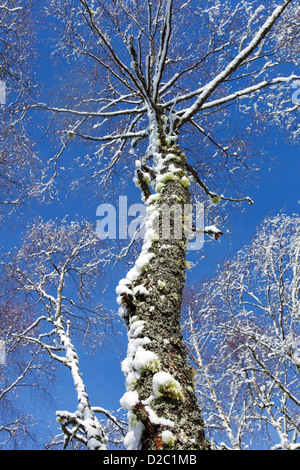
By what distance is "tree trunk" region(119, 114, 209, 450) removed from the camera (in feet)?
4.16

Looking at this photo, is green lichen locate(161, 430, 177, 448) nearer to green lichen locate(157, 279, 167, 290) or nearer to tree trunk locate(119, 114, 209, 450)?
tree trunk locate(119, 114, 209, 450)

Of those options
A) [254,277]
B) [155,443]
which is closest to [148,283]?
[155,443]

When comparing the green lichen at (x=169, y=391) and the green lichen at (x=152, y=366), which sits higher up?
the green lichen at (x=152, y=366)

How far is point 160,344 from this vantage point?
1.59 m

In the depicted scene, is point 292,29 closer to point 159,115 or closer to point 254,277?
point 159,115

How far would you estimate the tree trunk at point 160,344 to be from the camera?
1.27 m

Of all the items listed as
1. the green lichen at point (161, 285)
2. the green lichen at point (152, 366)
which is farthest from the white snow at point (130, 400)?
the green lichen at point (161, 285)

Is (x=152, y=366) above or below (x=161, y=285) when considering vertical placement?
below

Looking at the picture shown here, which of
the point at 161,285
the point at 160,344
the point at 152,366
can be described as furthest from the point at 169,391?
the point at 161,285

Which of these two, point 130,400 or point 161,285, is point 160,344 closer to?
point 130,400

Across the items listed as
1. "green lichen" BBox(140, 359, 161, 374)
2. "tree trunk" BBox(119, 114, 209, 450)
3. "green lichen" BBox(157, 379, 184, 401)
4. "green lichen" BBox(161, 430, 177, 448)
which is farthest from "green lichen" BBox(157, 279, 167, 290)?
"green lichen" BBox(161, 430, 177, 448)

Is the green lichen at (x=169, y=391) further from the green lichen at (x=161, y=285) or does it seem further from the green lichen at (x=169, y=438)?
the green lichen at (x=161, y=285)

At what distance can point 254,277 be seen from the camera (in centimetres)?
767
